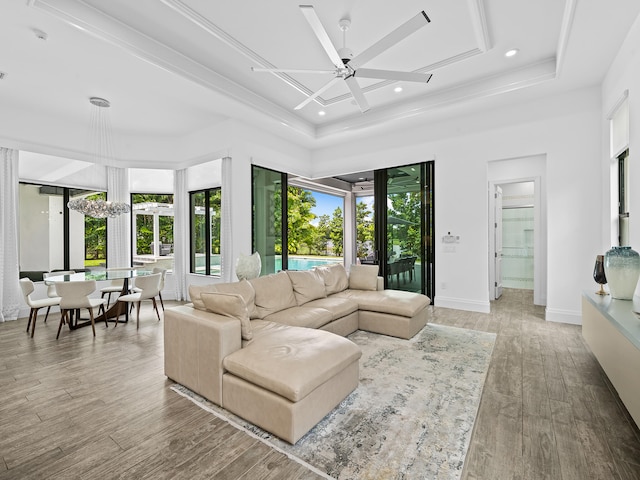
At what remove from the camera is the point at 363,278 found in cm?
464

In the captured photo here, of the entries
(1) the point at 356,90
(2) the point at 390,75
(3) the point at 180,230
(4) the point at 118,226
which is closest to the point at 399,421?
(2) the point at 390,75

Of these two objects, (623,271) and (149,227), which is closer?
(623,271)

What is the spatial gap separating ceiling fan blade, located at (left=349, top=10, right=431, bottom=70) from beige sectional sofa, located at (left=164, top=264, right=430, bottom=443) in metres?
2.41

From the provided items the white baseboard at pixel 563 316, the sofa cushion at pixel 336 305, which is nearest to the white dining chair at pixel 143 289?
the sofa cushion at pixel 336 305

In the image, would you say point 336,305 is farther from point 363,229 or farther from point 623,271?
point 363,229

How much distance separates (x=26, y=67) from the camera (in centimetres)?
374

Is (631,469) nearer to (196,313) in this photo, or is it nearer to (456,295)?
(196,313)

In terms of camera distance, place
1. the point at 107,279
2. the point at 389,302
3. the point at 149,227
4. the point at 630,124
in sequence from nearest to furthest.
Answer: the point at 630,124 → the point at 389,302 → the point at 107,279 → the point at 149,227

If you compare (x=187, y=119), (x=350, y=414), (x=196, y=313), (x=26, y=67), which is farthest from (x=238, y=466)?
(x=187, y=119)

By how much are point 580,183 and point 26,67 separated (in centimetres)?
724

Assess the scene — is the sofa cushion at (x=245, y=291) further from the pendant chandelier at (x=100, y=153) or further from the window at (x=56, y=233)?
the window at (x=56, y=233)

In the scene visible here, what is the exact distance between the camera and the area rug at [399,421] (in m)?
1.68

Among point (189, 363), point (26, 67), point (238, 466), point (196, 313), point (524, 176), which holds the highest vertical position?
point (26, 67)

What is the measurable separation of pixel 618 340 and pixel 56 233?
7823 millimetres
